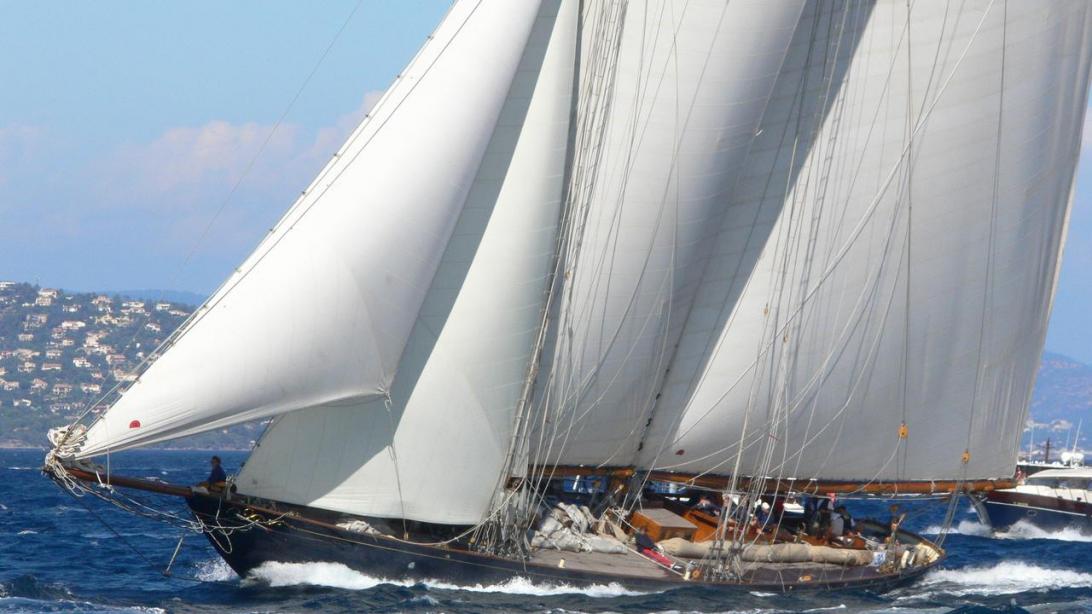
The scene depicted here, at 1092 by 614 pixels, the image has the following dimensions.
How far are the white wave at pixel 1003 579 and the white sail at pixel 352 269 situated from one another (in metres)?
16.8

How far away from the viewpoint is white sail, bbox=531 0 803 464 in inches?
1342

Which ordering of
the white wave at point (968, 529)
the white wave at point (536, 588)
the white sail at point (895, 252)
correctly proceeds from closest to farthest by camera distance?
the white wave at point (536, 588) < the white sail at point (895, 252) < the white wave at point (968, 529)

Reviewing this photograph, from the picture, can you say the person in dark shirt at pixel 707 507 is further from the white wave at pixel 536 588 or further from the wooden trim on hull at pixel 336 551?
the white wave at pixel 536 588

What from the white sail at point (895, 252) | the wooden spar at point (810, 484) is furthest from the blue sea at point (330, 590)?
the white sail at point (895, 252)

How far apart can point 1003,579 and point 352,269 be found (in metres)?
22.3

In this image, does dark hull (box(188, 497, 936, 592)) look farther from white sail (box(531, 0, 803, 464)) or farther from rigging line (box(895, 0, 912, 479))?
rigging line (box(895, 0, 912, 479))

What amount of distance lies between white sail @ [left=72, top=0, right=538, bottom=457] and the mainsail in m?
0.05

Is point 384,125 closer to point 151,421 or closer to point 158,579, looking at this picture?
point 151,421

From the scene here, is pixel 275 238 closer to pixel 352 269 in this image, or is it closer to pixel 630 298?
pixel 352 269

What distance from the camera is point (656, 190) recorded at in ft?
114

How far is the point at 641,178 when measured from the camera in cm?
3466

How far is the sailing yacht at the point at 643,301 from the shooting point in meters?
29.8

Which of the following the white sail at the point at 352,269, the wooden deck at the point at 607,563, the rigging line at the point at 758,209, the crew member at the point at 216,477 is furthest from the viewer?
the rigging line at the point at 758,209

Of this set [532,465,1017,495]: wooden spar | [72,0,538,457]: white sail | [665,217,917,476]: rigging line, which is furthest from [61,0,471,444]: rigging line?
[665,217,917,476]: rigging line
